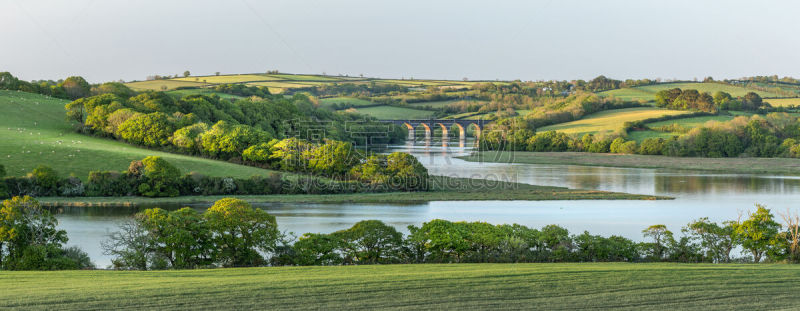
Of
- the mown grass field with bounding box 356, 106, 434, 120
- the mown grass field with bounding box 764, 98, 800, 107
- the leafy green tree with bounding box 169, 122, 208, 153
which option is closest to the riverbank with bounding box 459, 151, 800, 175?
the leafy green tree with bounding box 169, 122, 208, 153

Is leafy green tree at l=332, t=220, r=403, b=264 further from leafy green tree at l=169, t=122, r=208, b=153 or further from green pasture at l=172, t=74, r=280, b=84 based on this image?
green pasture at l=172, t=74, r=280, b=84

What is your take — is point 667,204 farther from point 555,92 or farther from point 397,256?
point 555,92

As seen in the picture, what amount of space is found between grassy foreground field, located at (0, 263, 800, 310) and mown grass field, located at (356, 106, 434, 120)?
321 feet

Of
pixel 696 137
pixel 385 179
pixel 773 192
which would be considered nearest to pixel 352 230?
pixel 385 179

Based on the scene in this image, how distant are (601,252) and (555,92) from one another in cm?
12676

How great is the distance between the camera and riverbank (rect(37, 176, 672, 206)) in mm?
38781

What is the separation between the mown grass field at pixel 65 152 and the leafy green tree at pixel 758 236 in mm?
32812

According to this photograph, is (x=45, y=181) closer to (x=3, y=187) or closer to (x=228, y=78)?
(x=3, y=187)

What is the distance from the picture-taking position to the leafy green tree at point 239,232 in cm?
2020

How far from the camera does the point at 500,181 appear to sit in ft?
167

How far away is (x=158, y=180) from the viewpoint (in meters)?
41.8

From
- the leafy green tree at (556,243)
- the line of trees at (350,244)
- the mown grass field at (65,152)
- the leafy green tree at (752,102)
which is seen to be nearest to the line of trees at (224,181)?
the mown grass field at (65,152)

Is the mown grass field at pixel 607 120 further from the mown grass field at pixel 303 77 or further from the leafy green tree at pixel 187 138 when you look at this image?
the leafy green tree at pixel 187 138

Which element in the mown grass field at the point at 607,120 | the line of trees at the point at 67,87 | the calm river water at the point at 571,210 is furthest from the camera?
the mown grass field at the point at 607,120
